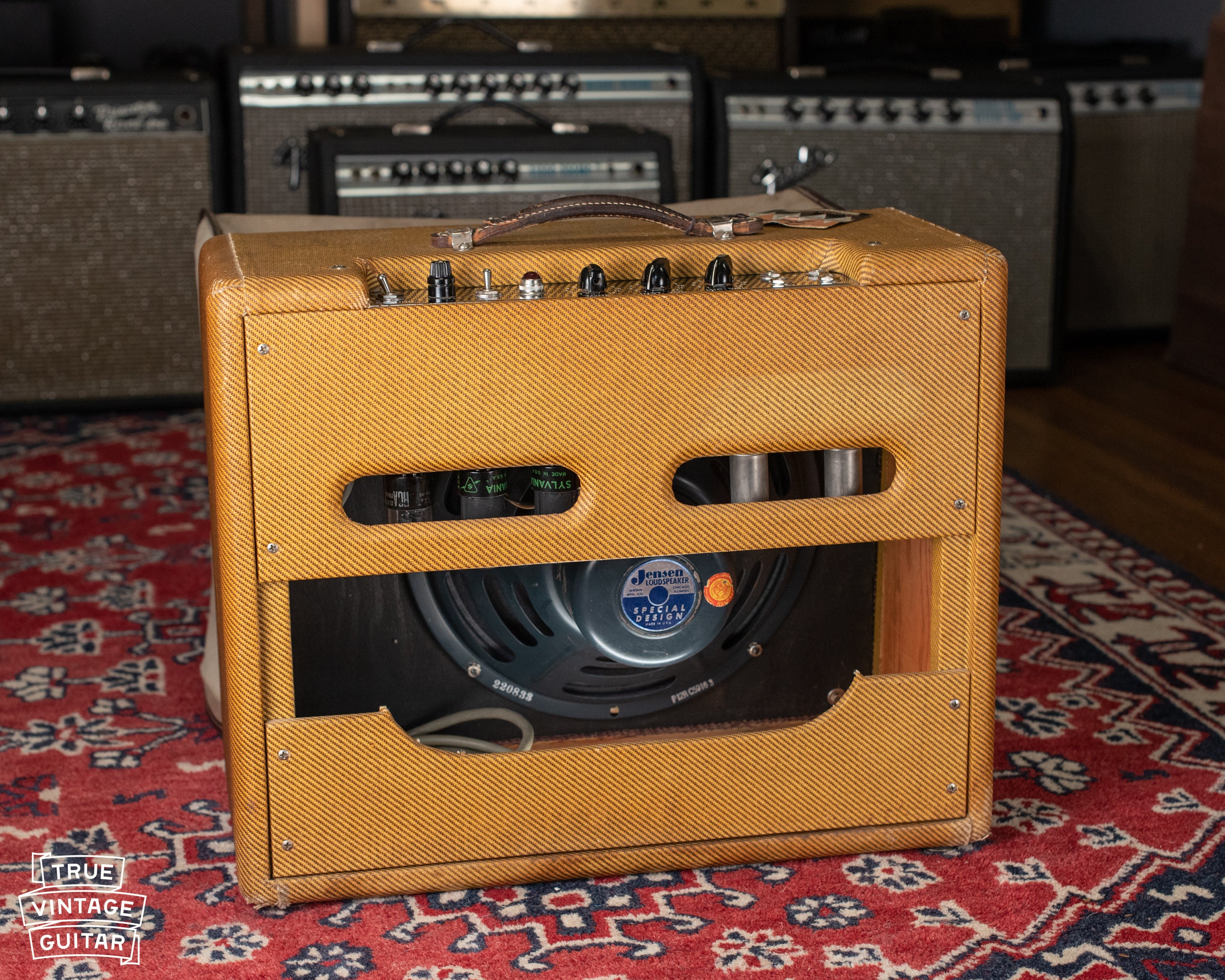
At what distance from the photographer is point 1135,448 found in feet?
8.39

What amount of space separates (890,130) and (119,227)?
1.43 meters

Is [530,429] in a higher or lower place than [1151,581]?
higher

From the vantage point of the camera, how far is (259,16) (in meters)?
3.56

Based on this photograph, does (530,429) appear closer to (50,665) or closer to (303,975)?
(303,975)

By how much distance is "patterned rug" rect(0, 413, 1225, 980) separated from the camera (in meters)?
1.09

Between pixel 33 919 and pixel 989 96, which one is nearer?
pixel 33 919

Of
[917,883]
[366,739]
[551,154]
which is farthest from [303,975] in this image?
[551,154]

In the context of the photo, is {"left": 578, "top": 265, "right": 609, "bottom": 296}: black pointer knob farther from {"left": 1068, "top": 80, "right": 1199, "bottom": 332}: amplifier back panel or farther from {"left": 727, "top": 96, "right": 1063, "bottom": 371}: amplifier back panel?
{"left": 1068, "top": 80, "right": 1199, "bottom": 332}: amplifier back panel

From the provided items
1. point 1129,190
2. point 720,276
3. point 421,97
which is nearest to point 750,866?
point 720,276

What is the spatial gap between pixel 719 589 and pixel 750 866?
23cm

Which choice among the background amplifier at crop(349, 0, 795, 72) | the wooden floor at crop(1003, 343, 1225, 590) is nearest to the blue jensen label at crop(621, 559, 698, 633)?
the wooden floor at crop(1003, 343, 1225, 590)

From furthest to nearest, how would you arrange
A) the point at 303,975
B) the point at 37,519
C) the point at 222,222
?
the point at 37,519 < the point at 222,222 < the point at 303,975

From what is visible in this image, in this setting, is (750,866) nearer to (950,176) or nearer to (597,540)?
(597,540)

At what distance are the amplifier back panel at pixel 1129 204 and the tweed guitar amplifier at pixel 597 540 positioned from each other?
196 cm
